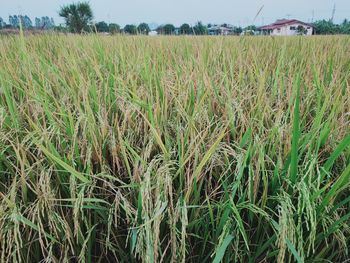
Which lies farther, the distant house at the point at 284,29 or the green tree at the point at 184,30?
the green tree at the point at 184,30

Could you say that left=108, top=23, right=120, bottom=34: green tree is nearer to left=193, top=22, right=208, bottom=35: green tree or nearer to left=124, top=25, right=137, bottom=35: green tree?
left=124, top=25, right=137, bottom=35: green tree

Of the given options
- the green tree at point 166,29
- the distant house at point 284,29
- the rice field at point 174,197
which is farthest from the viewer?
the green tree at point 166,29

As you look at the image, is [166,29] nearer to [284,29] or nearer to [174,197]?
[284,29]

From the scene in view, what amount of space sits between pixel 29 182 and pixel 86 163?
0.52ft

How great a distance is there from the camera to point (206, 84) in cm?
100

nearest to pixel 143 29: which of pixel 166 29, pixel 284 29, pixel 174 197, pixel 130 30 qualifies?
pixel 130 30

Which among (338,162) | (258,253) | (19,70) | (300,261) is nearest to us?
(300,261)

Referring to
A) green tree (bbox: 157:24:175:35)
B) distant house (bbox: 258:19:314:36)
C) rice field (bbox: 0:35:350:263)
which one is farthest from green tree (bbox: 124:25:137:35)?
rice field (bbox: 0:35:350:263)

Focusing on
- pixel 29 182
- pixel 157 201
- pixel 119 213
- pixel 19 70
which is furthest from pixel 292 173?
pixel 19 70

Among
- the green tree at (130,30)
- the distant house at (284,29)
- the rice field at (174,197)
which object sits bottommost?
the rice field at (174,197)

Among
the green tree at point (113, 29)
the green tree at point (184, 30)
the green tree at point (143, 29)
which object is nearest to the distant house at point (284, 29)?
the green tree at point (184, 30)

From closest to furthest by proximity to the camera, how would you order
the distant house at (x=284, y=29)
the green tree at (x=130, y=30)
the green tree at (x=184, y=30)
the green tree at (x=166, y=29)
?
the distant house at (x=284, y=29)
the green tree at (x=184, y=30)
the green tree at (x=130, y=30)
the green tree at (x=166, y=29)

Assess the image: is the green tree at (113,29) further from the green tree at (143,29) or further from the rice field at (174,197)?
the rice field at (174,197)

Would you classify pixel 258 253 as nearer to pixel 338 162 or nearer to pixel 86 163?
pixel 338 162
